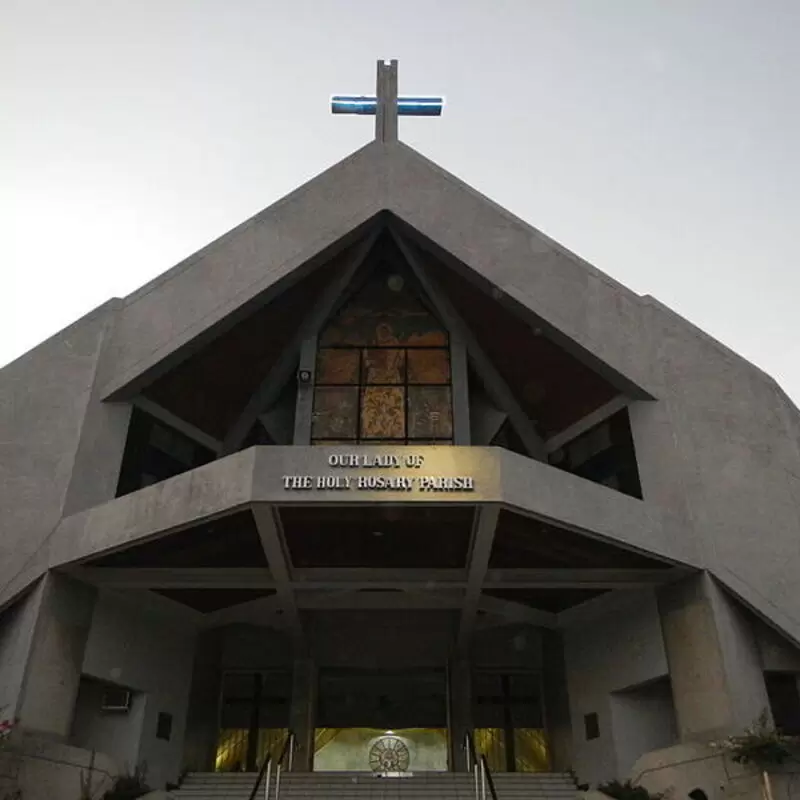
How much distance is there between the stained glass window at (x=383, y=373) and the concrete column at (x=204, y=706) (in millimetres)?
4883

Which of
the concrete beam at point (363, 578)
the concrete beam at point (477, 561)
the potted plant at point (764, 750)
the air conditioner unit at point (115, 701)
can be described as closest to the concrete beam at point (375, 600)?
the concrete beam at point (477, 561)

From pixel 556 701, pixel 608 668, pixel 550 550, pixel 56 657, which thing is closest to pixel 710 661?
pixel 608 668

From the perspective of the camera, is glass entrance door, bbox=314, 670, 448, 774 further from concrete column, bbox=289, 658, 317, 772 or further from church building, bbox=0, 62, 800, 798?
concrete column, bbox=289, 658, 317, 772

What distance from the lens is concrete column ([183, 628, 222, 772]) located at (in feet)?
51.5

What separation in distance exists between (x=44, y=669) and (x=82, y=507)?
2717 millimetres

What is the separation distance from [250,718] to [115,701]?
11.5ft

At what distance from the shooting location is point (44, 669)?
12453mm

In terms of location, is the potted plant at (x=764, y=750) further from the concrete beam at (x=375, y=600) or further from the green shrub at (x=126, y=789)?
the green shrub at (x=126, y=789)

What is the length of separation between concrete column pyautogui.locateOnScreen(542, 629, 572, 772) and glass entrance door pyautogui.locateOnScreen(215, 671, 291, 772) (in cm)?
546

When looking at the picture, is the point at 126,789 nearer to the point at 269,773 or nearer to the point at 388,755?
the point at 269,773

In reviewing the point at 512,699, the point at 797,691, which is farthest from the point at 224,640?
the point at 797,691

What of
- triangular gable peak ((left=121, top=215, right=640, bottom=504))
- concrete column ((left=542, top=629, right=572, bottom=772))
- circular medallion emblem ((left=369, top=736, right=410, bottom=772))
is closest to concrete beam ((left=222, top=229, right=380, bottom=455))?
triangular gable peak ((left=121, top=215, right=640, bottom=504))

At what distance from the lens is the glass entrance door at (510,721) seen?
1644 centimetres

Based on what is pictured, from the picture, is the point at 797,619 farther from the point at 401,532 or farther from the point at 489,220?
the point at 489,220
